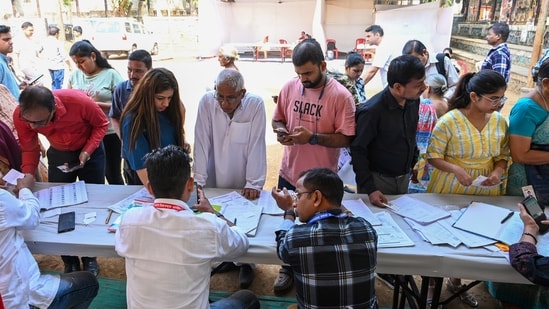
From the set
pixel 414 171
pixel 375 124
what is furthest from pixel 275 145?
pixel 375 124

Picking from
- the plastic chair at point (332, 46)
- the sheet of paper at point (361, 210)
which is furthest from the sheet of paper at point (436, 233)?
the plastic chair at point (332, 46)

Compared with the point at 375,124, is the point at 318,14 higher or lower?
higher

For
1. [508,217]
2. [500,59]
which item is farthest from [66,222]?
[500,59]

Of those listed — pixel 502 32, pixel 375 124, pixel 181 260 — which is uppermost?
pixel 502 32

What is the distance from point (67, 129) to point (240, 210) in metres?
1.27

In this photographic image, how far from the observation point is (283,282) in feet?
8.20

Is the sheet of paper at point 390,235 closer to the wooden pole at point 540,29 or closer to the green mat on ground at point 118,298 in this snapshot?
the green mat on ground at point 118,298

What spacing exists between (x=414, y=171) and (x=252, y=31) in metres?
14.4

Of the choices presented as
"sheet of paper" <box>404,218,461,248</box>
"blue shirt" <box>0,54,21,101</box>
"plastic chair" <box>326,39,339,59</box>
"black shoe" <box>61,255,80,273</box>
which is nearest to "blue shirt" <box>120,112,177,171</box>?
"black shoe" <box>61,255,80,273</box>

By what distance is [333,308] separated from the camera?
1312mm

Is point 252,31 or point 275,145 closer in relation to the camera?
point 275,145

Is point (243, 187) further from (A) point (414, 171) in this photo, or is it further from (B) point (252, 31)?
(B) point (252, 31)

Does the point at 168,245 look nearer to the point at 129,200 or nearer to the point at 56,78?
the point at 129,200

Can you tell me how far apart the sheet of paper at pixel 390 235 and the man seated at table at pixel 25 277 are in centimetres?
132
